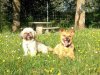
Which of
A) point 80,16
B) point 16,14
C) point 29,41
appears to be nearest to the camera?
point 29,41

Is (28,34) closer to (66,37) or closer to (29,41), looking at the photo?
(29,41)

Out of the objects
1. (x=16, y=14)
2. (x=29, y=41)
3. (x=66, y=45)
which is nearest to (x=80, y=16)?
(x=16, y=14)

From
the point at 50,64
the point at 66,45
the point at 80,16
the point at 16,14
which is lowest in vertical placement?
the point at 50,64

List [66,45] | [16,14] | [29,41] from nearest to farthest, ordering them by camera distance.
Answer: [66,45] → [29,41] → [16,14]

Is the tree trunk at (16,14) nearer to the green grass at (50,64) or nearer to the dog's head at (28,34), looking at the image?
the green grass at (50,64)

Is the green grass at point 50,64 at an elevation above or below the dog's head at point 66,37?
below

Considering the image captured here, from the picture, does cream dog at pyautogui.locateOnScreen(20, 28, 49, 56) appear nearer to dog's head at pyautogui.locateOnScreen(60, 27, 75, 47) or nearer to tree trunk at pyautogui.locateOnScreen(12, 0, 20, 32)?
dog's head at pyautogui.locateOnScreen(60, 27, 75, 47)

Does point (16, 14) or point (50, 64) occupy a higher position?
point (16, 14)

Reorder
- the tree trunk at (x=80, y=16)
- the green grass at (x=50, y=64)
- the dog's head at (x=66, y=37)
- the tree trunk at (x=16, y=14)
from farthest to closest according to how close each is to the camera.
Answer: the tree trunk at (x=16, y=14) → the tree trunk at (x=80, y=16) → the dog's head at (x=66, y=37) → the green grass at (x=50, y=64)

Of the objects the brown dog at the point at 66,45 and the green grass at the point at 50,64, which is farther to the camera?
the brown dog at the point at 66,45

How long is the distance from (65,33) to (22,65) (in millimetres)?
1586

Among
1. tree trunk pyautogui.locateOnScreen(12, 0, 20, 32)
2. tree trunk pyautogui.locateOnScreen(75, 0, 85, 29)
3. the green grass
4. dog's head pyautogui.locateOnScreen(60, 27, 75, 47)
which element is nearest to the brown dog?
dog's head pyautogui.locateOnScreen(60, 27, 75, 47)

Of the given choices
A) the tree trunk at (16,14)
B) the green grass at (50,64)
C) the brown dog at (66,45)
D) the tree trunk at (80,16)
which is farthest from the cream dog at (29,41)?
the tree trunk at (16,14)

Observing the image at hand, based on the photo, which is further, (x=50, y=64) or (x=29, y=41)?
(x=29, y=41)
